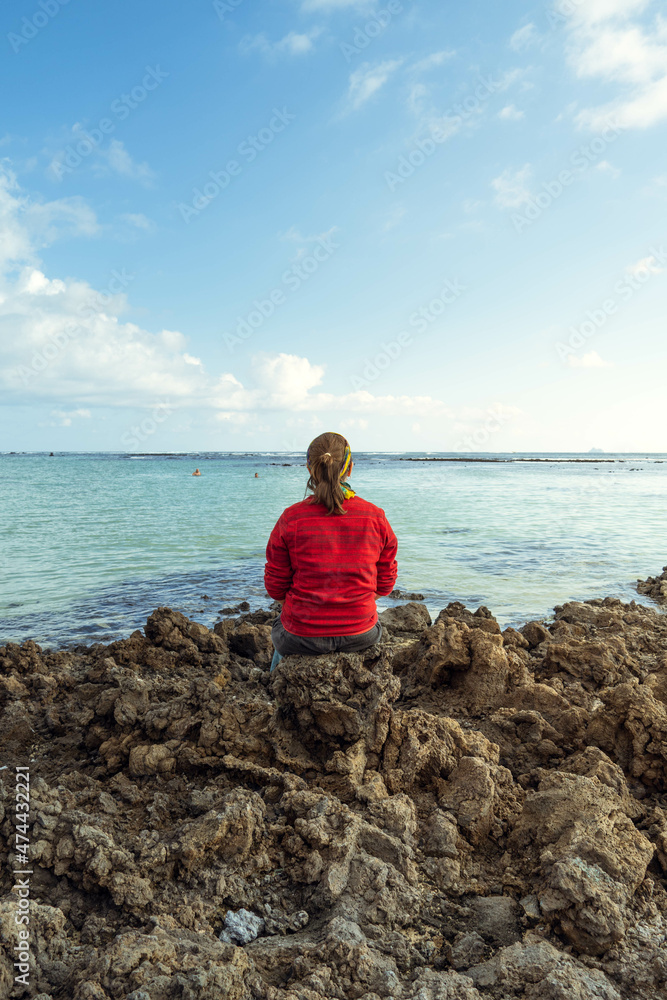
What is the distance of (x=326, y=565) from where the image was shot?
12.3 feet

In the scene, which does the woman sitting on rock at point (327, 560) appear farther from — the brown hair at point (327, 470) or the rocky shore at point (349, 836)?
the rocky shore at point (349, 836)

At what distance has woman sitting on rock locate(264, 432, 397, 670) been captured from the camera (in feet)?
12.1

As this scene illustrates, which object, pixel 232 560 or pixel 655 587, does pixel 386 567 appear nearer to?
pixel 655 587

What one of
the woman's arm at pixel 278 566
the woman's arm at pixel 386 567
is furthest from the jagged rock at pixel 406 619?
the woman's arm at pixel 278 566

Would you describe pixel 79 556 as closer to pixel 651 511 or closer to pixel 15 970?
pixel 15 970

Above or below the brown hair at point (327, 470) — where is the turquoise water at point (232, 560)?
below

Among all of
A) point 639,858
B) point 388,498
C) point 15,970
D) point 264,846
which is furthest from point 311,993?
point 388,498

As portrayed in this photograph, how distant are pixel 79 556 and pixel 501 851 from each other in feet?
42.1

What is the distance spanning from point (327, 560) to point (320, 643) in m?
0.62

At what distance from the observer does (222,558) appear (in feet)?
45.3

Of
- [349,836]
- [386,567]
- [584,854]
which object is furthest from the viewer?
[386,567]

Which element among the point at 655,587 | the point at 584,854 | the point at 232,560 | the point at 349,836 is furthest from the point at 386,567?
the point at 232,560

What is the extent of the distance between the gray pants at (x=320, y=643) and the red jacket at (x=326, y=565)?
0.14 ft

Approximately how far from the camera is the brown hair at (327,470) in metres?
3.62
